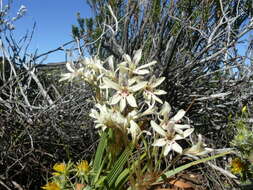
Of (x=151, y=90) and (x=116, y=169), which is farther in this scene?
(x=116, y=169)

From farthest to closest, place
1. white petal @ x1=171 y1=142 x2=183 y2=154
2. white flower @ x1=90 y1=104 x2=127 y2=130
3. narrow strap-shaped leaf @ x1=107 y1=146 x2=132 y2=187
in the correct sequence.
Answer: narrow strap-shaped leaf @ x1=107 y1=146 x2=132 y2=187
white flower @ x1=90 y1=104 x2=127 y2=130
white petal @ x1=171 y1=142 x2=183 y2=154

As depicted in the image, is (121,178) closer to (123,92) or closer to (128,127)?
(128,127)

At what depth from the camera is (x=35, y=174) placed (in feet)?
6.79

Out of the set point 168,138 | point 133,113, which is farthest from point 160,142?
point 133,113

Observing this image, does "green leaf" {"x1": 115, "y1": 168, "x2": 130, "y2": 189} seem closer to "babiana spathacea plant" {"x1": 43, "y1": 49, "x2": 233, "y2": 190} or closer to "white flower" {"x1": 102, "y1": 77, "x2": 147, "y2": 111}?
"babiana spathacea plant" {"x1": 43, "y1": 49, "x2": 233, "y2": 190}

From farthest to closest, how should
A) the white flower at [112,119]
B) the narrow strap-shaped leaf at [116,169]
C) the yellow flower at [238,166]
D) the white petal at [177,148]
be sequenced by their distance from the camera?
the yellow flower at [238,166] < the narrow strap-shaped leaf at [116,169] < the white flower at [112,119] < the white petal at [177,148]

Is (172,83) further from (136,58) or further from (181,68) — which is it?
(136,58)

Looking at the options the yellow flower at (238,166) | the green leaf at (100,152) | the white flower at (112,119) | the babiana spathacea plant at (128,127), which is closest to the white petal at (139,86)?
the babiana spathacea plant at (128,127)

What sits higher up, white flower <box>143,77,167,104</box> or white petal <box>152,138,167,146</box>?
white flower <box>143,77,167,104</box>

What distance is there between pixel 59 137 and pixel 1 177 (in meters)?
0.49

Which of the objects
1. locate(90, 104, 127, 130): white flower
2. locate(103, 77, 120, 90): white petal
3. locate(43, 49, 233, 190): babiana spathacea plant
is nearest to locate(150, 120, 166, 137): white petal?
locate(43, 49, 233, 190): babiana spathacea plant

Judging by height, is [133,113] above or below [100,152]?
above

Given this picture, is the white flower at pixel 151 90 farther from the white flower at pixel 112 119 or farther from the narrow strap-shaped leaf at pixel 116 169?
the narrow strap-shaped leaf at pixel 116 169

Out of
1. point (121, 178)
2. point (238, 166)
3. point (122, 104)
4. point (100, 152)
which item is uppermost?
point (122, 104)
